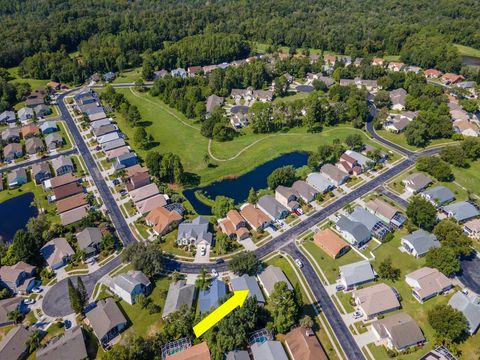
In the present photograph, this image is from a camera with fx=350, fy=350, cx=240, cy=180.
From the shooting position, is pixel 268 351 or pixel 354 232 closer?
pixel 268 351

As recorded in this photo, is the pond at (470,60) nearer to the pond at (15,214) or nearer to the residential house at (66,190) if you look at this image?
the residential house at (66,190)

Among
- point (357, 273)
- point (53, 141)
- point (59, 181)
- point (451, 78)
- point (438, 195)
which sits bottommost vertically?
point (53, 141)

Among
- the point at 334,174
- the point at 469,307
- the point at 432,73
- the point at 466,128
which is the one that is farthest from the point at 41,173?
the point at 432,73

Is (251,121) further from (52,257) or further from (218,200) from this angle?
(52,257)

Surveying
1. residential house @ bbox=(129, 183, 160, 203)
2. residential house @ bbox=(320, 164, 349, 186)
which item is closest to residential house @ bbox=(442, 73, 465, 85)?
residential house @ bbox=(320, 164, 349, 186)

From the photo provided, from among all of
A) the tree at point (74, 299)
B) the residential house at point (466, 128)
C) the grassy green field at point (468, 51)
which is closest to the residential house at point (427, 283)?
the tree at point (74, 299)

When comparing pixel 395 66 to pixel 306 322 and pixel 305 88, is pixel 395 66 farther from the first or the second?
pixel 306 322

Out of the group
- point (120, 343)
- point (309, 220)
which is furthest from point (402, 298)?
point (120, 343)
